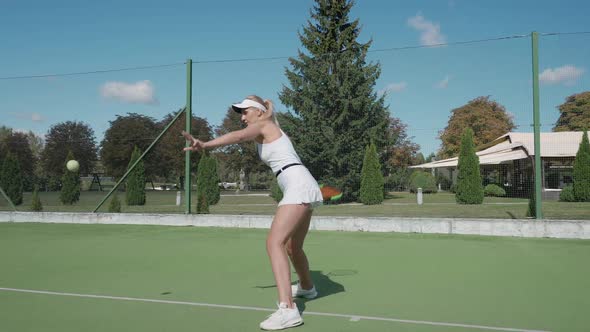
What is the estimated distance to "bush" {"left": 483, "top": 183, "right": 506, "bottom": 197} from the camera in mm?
12384

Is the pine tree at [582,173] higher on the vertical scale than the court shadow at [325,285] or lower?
higher

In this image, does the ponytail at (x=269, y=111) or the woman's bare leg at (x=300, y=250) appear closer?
the ponytail at (x=269, y=111)

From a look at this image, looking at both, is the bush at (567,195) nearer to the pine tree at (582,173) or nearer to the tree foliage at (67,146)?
the pine tree at (582,173)

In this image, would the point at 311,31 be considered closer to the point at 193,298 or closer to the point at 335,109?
the point at 335,109

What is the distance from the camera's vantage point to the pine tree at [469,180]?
14.1m

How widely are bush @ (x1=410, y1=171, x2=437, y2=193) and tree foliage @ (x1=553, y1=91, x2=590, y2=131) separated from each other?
4.44 meters

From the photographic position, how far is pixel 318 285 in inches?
209

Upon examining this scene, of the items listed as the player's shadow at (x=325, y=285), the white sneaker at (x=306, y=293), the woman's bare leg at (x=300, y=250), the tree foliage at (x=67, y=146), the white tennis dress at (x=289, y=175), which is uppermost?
the tree foliage at (x=67, y=146)

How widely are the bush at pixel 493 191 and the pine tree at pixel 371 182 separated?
2882mm

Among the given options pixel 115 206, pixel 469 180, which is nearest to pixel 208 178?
pixel 115 206

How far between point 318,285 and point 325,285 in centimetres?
8

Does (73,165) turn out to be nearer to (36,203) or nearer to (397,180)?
(36,203)

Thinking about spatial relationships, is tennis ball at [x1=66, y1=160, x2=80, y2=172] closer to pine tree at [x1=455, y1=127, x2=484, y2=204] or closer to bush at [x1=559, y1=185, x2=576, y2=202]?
pine tree at [x1=455, y1=127, x2=484, y2=204]

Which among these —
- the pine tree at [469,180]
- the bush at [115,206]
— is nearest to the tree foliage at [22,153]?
the bush at [115,206]
